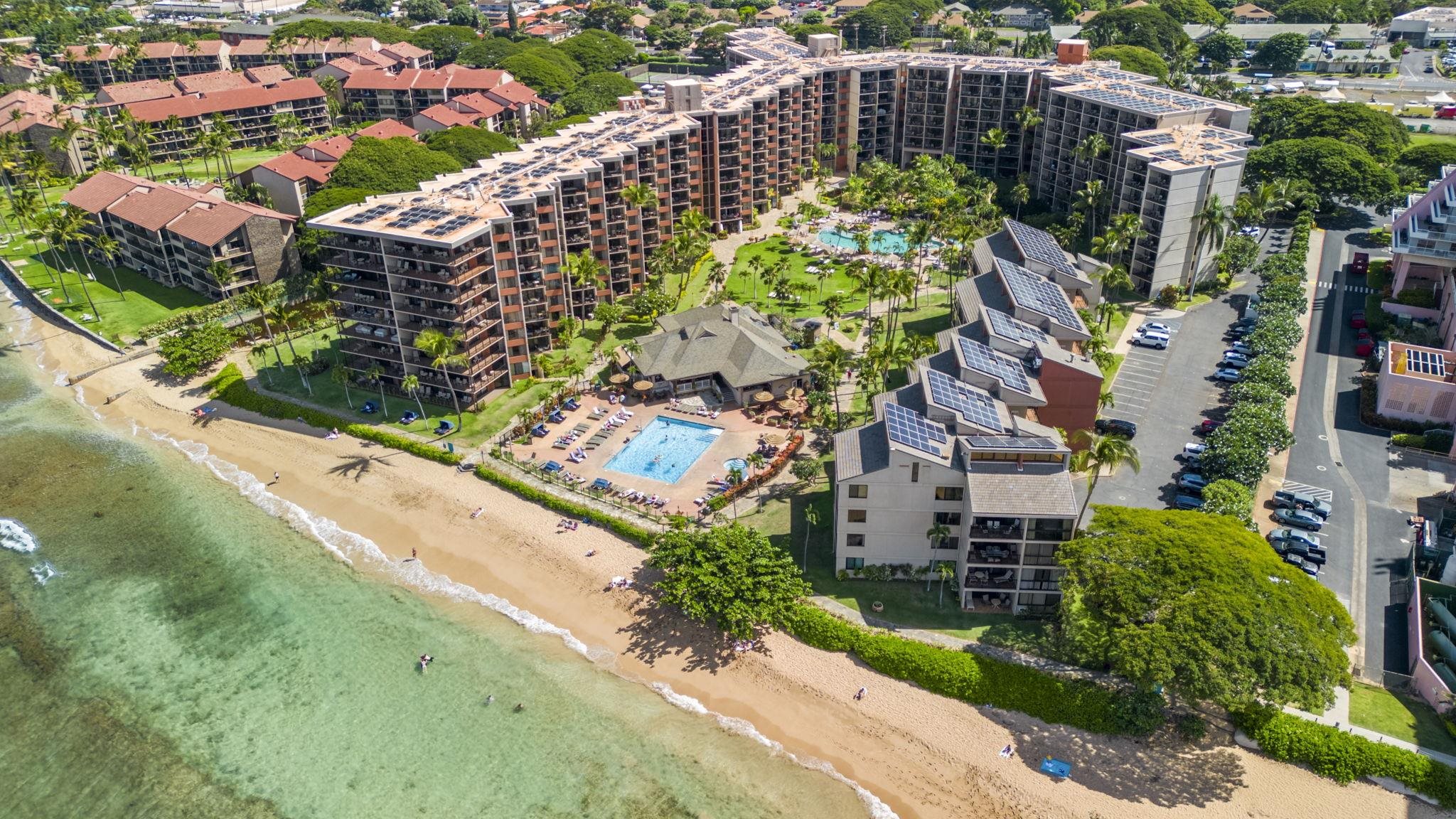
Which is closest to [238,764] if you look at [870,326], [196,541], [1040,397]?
[196,541]

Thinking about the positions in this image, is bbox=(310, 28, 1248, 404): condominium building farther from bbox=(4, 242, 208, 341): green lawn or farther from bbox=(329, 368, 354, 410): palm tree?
bbox=(4, 242, 208, 341): green lawn

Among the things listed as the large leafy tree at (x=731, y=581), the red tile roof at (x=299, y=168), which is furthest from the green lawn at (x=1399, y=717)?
the red tile roof at (x=299, y=168)

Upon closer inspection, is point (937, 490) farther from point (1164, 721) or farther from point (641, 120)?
point (641, 120)

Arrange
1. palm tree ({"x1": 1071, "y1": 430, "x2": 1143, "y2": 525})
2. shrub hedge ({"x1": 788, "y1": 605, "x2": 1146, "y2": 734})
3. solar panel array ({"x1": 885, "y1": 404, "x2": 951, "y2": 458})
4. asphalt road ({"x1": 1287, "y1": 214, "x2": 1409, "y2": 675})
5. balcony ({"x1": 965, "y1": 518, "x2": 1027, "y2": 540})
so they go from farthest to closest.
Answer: solar panel array ({"x1": 885, "y1": 404, "x2": 951, "y2": 458})
asphalt road ({"x1": 1287, "y1": 214, "x2": 1409, "y2": 675})
balcony ({"x1": 965, "y1": 518, "x2": 1027, "y2": 540})
palm tree ({"x1": 1071, "y1": 430, "x2": 1143, "y2": 525})
shrub hedge ({"x1": 788, "y1": 605, "x2": 1146, "y2": 734})

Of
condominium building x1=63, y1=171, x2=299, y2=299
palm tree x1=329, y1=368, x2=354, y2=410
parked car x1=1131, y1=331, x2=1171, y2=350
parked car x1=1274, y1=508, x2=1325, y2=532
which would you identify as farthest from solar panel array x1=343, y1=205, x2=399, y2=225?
parked car x1=1274, y1=508, x2=1325, y2=532

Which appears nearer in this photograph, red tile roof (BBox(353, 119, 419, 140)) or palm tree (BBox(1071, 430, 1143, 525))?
palm tree (BBox(1071, 430, 1143, 525))

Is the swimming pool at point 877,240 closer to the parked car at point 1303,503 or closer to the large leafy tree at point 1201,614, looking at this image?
the parked car at point 1303,503

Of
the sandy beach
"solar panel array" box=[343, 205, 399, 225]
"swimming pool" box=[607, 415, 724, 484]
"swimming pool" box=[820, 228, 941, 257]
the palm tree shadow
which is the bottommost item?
the sandy beach
